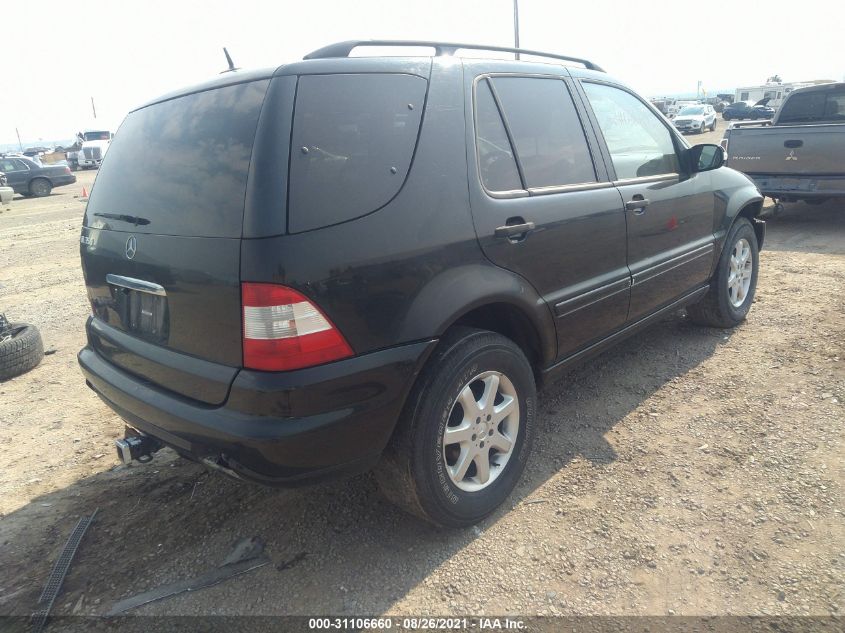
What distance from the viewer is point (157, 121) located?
2.46 meters

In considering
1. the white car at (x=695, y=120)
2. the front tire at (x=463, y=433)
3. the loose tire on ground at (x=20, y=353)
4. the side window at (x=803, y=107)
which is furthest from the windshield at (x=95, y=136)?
the front tire at (x=463, y=433)

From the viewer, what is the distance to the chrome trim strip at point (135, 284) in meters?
2.23

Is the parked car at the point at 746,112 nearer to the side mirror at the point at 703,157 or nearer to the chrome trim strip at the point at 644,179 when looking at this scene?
the side mirror at the point at 703,157

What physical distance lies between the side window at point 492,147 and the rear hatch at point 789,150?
21.4ft

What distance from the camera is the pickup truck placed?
23.6 feet

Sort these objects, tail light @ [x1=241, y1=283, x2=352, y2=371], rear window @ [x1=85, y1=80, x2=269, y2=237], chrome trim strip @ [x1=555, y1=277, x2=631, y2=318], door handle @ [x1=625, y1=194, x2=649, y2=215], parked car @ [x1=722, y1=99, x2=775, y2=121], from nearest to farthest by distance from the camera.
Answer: tail light @ [x1=241, y1=283, x2=352, y2=371] < rear window @ [x1=85, y1=80, x2=269, y2=237] < chrome trim strip @ [x1=555, y1=277, x2=631, y2=318] < door handle @ [x1=625, y1=194, x2=649, y2=215] < parked car @ [x1=722, y1=99, x2=775, y2=121]

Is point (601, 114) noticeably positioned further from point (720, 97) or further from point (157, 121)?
point (720, 97)

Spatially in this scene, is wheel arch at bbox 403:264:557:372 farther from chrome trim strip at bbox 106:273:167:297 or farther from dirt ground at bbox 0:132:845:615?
chrome trim strip at bbox 106:273:167:297

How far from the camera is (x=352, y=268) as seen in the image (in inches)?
78.6

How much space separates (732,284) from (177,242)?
13.5 feet

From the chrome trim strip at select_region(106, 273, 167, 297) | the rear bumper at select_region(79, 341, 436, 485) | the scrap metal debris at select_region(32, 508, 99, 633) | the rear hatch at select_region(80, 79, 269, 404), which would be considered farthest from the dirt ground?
the chrome trim strip at select_region(106, 273, 167, 297)

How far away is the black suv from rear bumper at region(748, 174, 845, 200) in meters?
5.86

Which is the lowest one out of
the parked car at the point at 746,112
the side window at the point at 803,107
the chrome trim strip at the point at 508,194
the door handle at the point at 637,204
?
the door handle at the point at 637,204

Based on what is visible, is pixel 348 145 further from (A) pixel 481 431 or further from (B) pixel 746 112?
(B) pixel 746 112
